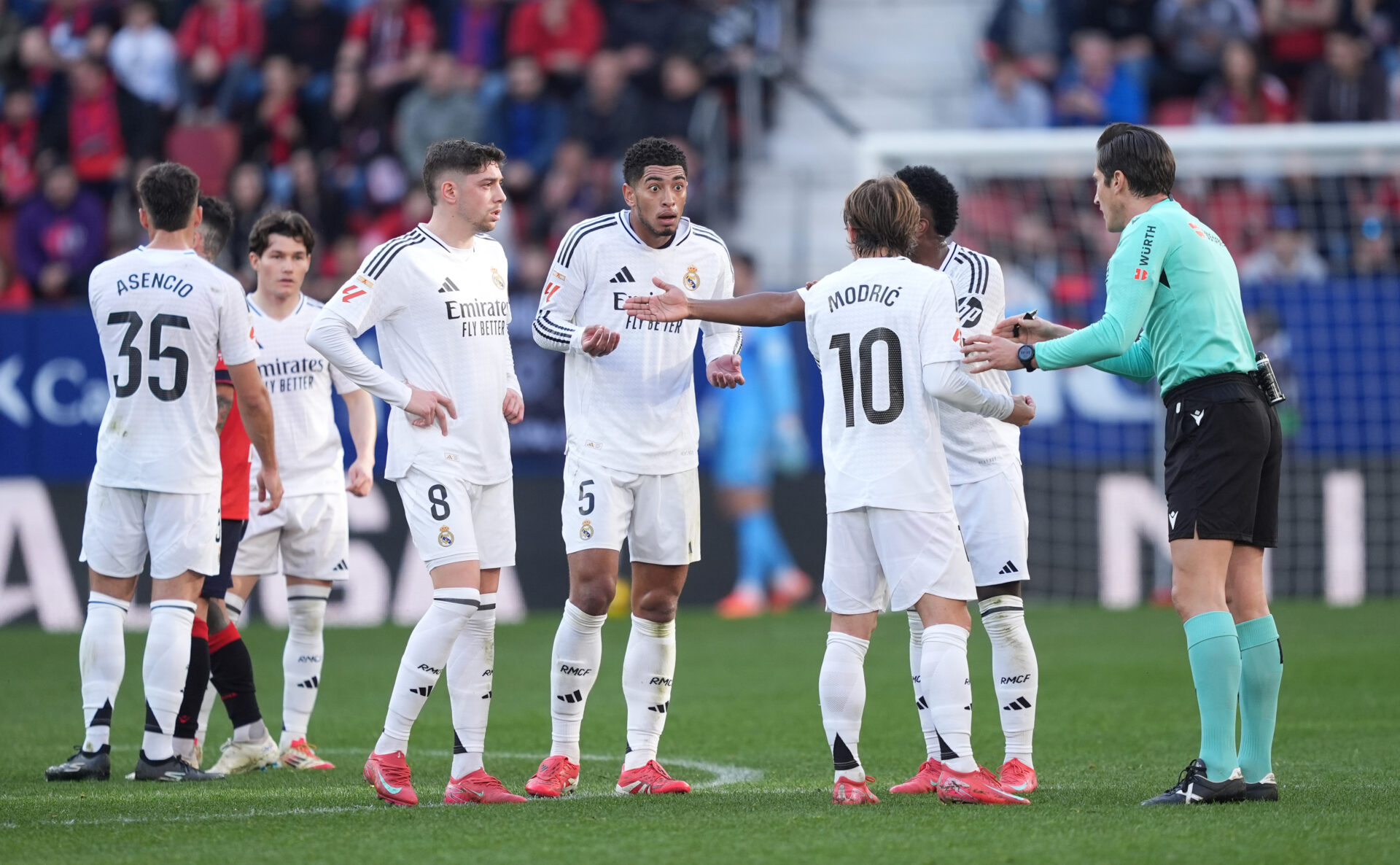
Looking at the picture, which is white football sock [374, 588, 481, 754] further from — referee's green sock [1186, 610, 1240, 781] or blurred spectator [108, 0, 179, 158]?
blurred spectator [108, 0, 179, 158]

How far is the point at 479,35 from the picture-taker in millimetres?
19922

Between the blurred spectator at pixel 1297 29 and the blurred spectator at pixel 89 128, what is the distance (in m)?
12.3

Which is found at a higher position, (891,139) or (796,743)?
(891,139)

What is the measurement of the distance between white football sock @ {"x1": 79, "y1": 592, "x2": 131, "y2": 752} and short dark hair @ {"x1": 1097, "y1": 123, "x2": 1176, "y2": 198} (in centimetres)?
457

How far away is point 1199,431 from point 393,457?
3.09m

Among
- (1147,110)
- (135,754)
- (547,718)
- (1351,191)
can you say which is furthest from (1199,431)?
(1147,110)

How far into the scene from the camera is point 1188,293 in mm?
6402

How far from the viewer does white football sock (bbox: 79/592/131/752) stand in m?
7.54

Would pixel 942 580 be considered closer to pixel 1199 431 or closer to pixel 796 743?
pixel 1199 431


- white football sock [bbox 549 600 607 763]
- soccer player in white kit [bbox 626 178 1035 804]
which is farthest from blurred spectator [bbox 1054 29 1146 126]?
white football sock [bbox 549 600 607 763]

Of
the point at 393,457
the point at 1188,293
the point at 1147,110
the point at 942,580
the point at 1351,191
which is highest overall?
the point at 1147,110

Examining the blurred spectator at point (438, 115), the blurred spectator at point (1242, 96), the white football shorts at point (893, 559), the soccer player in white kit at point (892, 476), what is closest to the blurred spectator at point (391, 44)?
the blurred spectator at point (438, 115)

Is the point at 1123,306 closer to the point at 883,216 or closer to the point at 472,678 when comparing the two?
the point at 883,216

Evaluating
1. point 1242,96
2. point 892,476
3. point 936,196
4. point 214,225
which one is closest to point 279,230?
point 214,225
